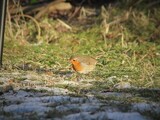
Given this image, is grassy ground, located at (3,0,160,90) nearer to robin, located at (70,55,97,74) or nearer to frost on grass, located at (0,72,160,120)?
robin, located at (70,55,97,74)

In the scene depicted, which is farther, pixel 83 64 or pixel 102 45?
pixel 102 45

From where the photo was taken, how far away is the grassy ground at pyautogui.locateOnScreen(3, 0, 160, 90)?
5.67m

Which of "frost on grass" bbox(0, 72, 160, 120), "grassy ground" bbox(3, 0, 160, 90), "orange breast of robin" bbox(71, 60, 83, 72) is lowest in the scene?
"frost on grass" bbox(0, 72, 160, 120)

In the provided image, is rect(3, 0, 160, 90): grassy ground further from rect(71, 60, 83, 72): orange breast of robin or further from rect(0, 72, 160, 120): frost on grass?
rect(0, 72, 160, 120): frost on grass

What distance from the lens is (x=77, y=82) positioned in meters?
5.15

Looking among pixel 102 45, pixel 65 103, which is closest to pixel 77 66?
pixel 65 103

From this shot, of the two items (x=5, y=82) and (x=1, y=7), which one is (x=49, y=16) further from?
(x=5, y=82)

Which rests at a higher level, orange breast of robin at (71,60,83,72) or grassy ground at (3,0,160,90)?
grassy ground at (3,0,160,90)

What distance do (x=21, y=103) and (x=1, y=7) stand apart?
2059 mm

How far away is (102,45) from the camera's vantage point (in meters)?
7.90

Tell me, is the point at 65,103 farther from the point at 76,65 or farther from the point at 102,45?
the point at 102,45

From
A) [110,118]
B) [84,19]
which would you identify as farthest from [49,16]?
[110,118]

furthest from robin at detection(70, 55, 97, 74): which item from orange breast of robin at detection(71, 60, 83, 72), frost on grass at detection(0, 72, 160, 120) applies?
frost on grass at detection(0, 72, 160, 120)

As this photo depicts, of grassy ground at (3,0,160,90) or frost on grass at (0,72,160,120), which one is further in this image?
grassy ground at (3,0,160,90)
